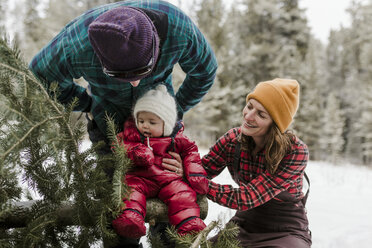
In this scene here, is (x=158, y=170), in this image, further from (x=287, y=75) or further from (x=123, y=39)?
(x=287, y=75)

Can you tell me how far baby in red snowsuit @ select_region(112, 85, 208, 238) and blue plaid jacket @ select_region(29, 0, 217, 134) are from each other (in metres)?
0.14

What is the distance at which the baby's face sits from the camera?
5.50 feet

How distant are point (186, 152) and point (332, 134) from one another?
23.4m

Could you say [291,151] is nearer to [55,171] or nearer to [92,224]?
[92,224]

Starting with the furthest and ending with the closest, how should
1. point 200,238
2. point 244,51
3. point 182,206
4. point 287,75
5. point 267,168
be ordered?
point 244,51, point 287,75, point 267,168, point 182,206, point 200,238

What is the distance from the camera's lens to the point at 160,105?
1656 millimetres

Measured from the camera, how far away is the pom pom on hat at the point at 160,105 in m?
1.64

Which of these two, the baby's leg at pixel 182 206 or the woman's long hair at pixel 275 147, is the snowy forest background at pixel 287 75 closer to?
the baby's leg at pixel 182 206

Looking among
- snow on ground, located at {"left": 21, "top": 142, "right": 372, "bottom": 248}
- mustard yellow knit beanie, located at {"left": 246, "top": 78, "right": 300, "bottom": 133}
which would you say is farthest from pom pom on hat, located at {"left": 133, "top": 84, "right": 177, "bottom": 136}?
snow on ground, located at {"left": 21, "top": 142, "right": 372, "bottom": 248}

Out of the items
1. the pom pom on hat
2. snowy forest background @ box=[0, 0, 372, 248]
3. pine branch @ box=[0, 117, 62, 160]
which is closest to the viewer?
pine branch @ box=[0, 117, 62, 160]

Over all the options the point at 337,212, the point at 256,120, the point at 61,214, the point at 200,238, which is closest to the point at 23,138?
the point at 61,214

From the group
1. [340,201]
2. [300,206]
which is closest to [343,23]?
[340,201]

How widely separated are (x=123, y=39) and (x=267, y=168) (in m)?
1.30

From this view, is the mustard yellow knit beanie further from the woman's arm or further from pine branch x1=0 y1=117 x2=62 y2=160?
pine branch x1=0 y1=117 x2=62 y2=160
